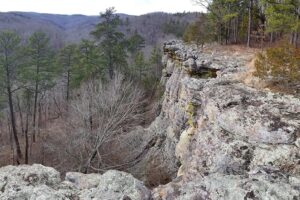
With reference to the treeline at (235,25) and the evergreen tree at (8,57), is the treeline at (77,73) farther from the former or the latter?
Result: the treeline at (235,25)

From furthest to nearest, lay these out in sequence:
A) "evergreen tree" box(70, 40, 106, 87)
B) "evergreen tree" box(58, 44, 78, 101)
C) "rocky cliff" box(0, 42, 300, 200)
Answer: "evergreen tree" box(58, 44, 78, 101), "evergreen tree" box(70, 40, 106, 87), "rocky cliff" box(0, 42, 300, 200)

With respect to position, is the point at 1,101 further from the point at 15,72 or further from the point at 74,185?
the point at 74,185

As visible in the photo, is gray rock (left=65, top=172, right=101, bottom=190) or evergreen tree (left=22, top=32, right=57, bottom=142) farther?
evergreen tree (left=22, top=32, right=57, bottom=142)

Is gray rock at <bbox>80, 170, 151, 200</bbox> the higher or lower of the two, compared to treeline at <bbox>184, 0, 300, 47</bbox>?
lower

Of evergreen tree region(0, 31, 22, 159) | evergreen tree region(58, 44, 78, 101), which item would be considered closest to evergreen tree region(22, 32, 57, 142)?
evergreen tree region(0, 31, 22, 159)

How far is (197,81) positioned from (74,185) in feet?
21.9

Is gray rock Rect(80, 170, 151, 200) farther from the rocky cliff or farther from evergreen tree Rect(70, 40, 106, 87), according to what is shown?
evergreen tree Rect(70, 40, 106, 87)

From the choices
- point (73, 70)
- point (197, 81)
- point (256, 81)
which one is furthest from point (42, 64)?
point (256, 81)

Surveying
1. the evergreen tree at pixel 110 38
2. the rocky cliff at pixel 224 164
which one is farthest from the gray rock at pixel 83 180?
the evergreen tree at pixel 110 38

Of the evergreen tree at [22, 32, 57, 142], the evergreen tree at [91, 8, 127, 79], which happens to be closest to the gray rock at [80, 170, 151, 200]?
the evergreen tree at [22, 32, 57, 142]

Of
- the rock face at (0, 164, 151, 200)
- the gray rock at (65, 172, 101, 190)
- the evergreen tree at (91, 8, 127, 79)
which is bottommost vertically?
the gray rock at (65, 172, 101, 190)

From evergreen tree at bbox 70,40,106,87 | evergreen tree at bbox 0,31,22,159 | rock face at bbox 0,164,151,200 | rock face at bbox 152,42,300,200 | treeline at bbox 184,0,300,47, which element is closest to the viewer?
rock face at bbox 152,42,300,200

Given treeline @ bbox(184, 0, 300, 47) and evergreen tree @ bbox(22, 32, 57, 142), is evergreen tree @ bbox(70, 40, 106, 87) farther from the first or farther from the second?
treeline @ bbox(184, 0, 300, 47)

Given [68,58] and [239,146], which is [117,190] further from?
[68,58]
